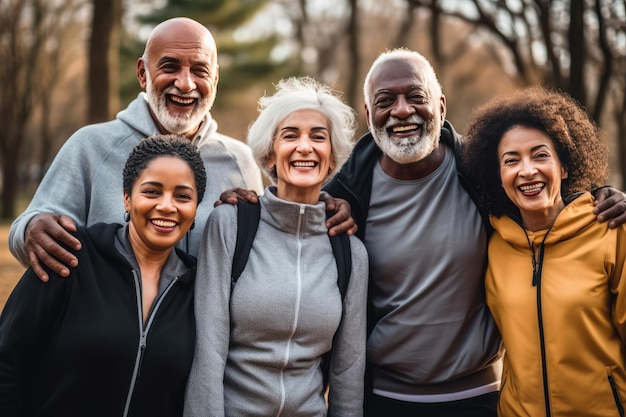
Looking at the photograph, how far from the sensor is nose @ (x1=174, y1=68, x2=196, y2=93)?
4.09 meters

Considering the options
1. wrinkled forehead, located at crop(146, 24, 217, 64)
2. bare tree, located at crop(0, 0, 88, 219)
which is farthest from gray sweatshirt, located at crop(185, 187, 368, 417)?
bare tree, located at crop(0, 0, 88, 219)

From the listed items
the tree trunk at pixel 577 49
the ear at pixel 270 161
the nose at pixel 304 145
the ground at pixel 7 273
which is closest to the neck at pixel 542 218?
the nose at pixel 304 145

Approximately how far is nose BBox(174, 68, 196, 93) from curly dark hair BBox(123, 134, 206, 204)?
2.37 feet

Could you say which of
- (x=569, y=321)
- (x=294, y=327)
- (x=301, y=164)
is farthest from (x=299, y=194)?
(x=569, y=321)

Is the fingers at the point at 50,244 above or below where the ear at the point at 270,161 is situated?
below

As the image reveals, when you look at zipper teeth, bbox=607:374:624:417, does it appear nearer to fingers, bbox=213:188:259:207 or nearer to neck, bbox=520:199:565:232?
neck, bbox=520:199:565:232

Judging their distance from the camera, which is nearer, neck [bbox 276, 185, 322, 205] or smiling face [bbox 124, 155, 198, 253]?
smiling face [bbox 124, 155, 198, 253]

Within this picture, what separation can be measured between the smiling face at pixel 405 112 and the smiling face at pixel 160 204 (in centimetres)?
136

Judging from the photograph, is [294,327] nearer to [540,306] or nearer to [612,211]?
[540,306]

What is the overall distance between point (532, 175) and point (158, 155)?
6.68ft

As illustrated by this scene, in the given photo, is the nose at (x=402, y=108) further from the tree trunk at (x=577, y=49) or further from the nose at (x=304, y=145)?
the tree trunk at (x=577, y=49)

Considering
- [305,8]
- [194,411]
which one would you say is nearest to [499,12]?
[305,8]

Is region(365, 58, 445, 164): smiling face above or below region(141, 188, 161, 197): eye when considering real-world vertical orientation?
above

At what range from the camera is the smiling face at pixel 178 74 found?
412 cm
